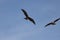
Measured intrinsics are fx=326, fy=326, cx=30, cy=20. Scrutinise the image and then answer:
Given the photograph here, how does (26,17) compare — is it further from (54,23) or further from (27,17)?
(54,23)

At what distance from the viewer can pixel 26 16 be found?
297 ft

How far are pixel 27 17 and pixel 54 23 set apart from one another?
1287 cm

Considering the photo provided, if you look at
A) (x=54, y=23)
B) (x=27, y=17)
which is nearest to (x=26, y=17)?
(x=27, y=17)

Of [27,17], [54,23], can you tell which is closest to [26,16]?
[27,17]

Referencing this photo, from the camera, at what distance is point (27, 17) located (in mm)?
90188

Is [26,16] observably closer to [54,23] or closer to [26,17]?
[26,17]

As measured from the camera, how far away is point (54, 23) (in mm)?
99938

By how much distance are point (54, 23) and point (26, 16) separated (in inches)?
504

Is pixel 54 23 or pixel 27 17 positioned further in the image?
pixel 54 23

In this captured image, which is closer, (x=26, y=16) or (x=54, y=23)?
(x=26, y=16)

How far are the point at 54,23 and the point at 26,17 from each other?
13279mm

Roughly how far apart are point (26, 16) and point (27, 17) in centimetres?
55

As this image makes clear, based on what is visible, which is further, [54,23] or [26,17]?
[54,23]
